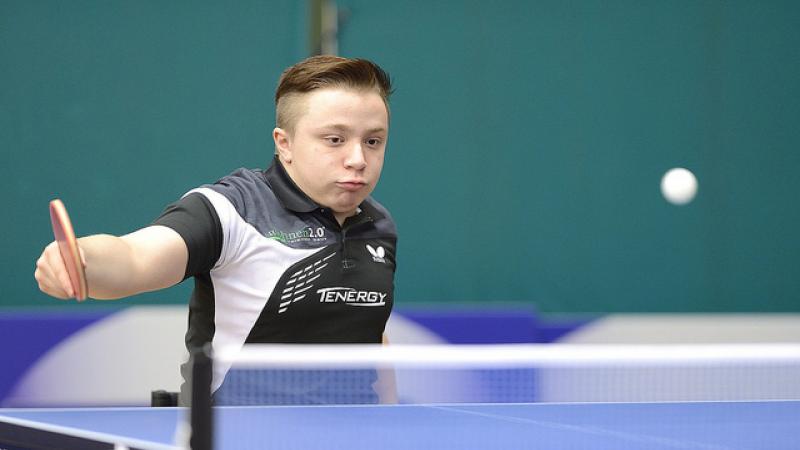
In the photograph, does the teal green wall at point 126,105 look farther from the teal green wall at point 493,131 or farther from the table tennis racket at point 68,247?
the table tennis racket at point 68,247

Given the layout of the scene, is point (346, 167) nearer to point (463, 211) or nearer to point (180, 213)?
point (180, 213)

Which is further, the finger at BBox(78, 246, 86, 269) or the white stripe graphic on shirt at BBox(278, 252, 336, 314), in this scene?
the white stripe graphic on shirt at BBox(278, 252, 336, 314)

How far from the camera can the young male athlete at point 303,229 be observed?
2143mm

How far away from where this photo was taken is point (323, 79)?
222 cm

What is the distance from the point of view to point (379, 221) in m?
2.43

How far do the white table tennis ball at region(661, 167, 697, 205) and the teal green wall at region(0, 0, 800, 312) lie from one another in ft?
0.15

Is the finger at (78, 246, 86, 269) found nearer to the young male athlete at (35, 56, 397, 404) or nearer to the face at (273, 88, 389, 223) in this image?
the young male athlete at (35, 56, 397, 404)

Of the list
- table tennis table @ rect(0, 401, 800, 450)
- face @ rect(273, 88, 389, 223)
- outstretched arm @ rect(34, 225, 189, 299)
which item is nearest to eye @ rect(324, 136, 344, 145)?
face @ rect(273, 88, 389, 223)

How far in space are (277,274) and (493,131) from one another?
3.53 m

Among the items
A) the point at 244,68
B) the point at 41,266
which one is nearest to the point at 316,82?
the point at 41,266

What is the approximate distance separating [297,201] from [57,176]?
3.54 m

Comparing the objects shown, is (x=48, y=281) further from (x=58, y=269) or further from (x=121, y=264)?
(x=121, y=264)

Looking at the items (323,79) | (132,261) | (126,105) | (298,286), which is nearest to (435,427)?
(298,286)

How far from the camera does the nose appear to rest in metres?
2.15
